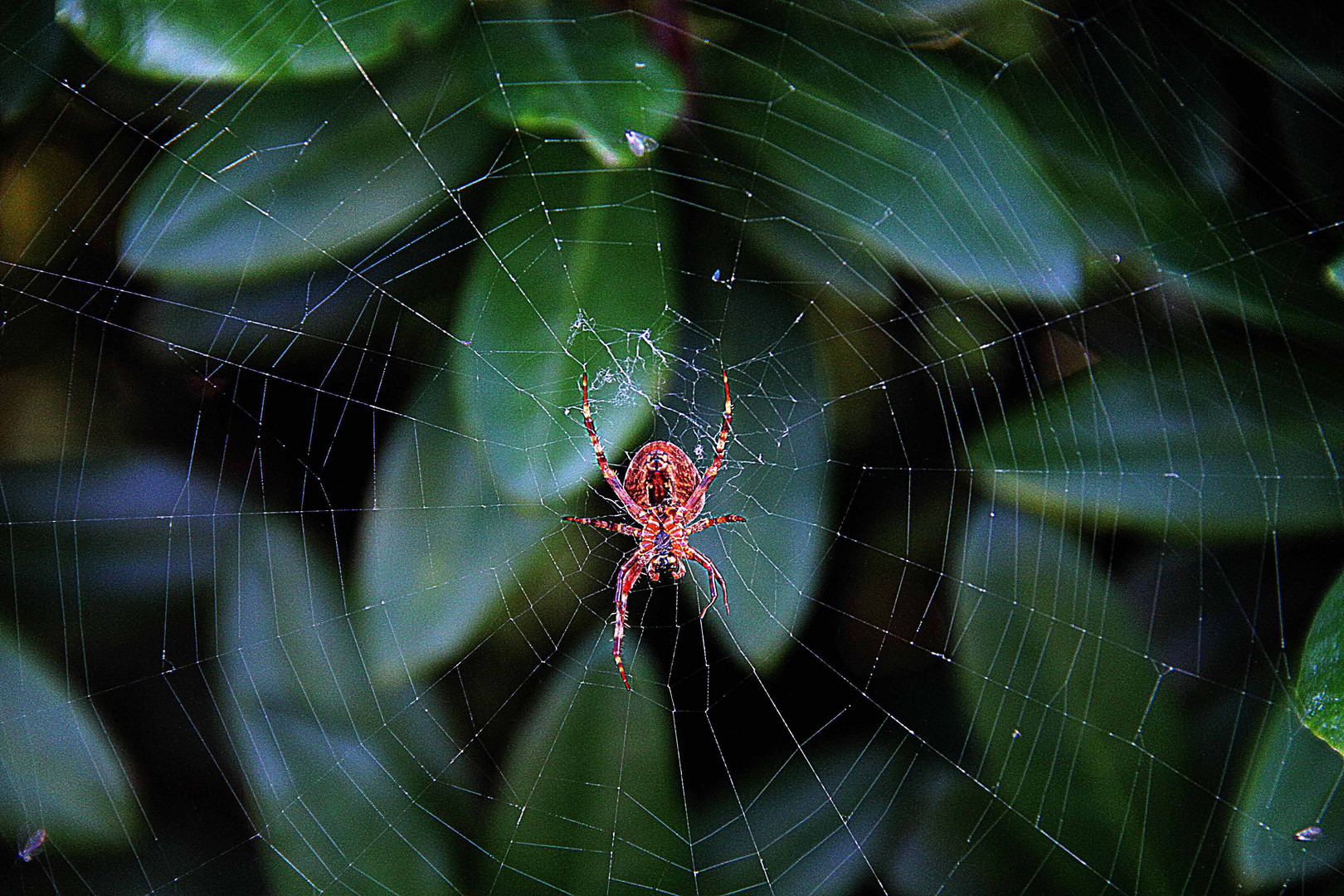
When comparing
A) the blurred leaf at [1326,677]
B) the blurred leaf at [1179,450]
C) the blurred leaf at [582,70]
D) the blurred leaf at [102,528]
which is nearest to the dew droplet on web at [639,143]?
the blurred leaf at [582,70]

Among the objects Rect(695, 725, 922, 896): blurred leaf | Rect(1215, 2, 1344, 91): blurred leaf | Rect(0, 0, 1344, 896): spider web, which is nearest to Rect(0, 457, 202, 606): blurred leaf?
Rect(0, 0, 1344, 896): spider web

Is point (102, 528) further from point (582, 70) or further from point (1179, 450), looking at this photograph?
point (1179, 450)

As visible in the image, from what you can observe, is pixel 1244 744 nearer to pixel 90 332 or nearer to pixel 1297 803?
pixel 1297 803

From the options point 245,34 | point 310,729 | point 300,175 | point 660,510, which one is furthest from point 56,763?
point 660,510

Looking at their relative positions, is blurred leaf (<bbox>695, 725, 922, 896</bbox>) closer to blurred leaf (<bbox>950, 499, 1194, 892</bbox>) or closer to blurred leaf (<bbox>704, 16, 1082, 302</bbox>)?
blurred leaf (<bbox>950, 499, 1194, 892</bbox>)

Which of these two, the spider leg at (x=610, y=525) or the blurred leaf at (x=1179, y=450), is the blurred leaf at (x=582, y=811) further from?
the blurred leaf at (x=1179, y=450)

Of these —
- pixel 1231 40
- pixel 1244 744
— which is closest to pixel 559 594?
pixel 1244 744
